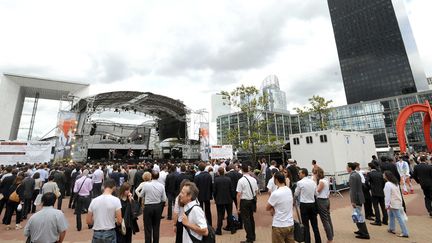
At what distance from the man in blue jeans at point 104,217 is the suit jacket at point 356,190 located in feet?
18.2

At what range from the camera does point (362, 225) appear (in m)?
5.60

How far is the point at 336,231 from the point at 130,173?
9.00m

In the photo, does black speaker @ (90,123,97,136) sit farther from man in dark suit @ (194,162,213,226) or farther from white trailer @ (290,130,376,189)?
man in dark suit @ (194,162,213,226)

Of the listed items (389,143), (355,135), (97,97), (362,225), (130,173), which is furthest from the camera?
(389,143)

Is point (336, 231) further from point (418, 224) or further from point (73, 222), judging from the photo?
point (73, 222)

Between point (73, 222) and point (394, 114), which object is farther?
point (394, 114)

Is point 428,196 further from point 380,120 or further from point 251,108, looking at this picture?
point 380,120

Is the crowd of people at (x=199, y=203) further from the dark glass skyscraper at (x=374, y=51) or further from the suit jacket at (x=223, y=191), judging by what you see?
the dark glass skyscraper at (x=374, y=51)

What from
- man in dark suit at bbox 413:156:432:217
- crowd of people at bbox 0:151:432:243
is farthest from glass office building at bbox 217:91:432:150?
crowd of people at bbox 0:151:432:243

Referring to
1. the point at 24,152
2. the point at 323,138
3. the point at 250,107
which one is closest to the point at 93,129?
the point at 24,152

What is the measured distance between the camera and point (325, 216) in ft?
16.6

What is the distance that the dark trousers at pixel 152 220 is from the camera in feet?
16.2

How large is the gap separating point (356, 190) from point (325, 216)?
1321mm

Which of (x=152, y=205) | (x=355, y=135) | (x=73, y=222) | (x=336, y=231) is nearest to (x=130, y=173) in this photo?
(x=73, y=222)
